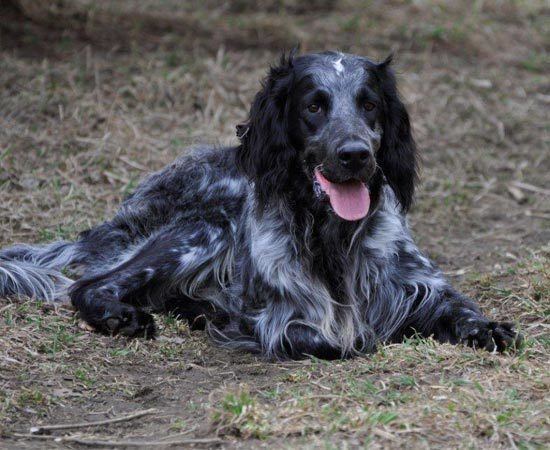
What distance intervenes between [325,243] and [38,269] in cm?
180

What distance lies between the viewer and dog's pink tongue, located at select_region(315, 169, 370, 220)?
516 centimetres

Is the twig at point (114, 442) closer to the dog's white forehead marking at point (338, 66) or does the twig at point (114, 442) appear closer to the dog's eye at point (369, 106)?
the dog's eye at point (369, 106)

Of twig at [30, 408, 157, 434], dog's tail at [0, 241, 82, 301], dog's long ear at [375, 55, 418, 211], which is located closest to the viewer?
twig at [30, 408, 157, 434]

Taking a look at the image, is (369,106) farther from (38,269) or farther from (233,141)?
(233,141)

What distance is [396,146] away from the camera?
5520 millimetres

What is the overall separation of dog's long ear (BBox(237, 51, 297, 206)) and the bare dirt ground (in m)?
0.94

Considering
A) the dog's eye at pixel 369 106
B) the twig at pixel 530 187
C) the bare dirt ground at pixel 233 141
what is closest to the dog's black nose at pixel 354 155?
the dog's eye at pixel 369 106

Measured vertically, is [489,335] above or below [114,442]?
above

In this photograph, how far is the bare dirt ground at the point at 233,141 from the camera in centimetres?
406

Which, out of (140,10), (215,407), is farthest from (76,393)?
(140,10)

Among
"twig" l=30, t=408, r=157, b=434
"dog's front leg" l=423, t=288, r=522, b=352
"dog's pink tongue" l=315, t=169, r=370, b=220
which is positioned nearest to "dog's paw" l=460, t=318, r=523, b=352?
"dog's front leg" l=423, t=288, r=522, b=352

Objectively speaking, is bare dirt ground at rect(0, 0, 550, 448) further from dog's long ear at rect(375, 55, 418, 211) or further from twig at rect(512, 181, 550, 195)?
dog's long ear at rect(375, 55, 418, 211)

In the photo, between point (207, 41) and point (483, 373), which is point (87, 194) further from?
point (483, 373)

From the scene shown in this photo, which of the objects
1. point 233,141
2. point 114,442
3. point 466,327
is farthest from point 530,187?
point 114,442
